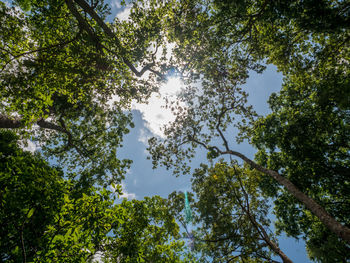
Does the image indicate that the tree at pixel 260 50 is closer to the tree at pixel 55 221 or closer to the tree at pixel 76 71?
the tree at pixel 76 71

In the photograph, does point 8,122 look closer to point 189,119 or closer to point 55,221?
point 55,221

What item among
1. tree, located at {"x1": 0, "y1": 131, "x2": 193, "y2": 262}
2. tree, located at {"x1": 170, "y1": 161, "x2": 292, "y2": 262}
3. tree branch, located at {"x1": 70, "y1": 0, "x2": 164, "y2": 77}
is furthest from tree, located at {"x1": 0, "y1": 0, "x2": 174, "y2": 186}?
tree, located at {"x1": 170, "y1": 161, "x2": 292, "y2": 262}

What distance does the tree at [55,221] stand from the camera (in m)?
3.38

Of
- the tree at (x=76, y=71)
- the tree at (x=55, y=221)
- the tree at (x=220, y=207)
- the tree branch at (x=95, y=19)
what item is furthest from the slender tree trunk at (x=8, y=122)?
the tree at (x=220, y=207)

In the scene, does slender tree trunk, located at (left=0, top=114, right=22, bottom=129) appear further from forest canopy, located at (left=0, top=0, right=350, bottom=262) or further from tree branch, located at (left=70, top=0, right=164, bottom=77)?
tree branch, located at (left=70, top=0, right=164, bottom=77)

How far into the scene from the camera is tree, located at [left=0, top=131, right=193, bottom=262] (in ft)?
11.1

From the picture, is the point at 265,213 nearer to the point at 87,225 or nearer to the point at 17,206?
the point at 87,225

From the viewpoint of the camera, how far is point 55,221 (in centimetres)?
391

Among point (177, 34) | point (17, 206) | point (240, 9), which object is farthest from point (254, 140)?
point (17, 206)

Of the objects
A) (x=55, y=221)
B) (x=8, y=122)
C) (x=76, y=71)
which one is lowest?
(x=55, y=221)

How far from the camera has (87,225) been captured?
13.4ft

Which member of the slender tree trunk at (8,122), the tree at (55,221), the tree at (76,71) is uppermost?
the tree at (76,71)

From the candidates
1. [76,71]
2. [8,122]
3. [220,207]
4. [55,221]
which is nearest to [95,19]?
[76,71]

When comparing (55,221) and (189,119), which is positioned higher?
(189,119)
